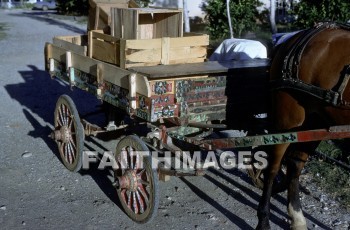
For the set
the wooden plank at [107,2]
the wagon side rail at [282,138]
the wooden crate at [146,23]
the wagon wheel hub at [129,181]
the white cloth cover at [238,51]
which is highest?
the wooden plank at [107,2]

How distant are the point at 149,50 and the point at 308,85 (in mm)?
1805

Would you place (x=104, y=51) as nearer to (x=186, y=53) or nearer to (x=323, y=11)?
(x=186, y=53)

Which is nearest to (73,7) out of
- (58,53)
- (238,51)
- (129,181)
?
(58,53)

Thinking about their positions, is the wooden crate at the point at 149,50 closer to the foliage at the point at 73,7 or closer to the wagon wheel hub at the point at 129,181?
the wagon wheel hub at the point at 129,181

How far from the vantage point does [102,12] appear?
6824 mm

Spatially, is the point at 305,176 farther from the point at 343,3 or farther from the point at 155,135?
the point at 343,3

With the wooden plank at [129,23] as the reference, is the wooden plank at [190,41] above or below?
below

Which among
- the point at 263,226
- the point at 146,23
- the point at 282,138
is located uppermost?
the point at 146,23

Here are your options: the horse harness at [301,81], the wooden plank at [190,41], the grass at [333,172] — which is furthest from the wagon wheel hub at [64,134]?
the grass at [333,172]

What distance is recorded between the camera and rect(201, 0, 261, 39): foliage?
16.0 metres

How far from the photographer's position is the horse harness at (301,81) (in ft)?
12.8

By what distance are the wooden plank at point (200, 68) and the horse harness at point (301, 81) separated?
22.9 inches

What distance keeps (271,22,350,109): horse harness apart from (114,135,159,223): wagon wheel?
138cm

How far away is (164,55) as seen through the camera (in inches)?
210
